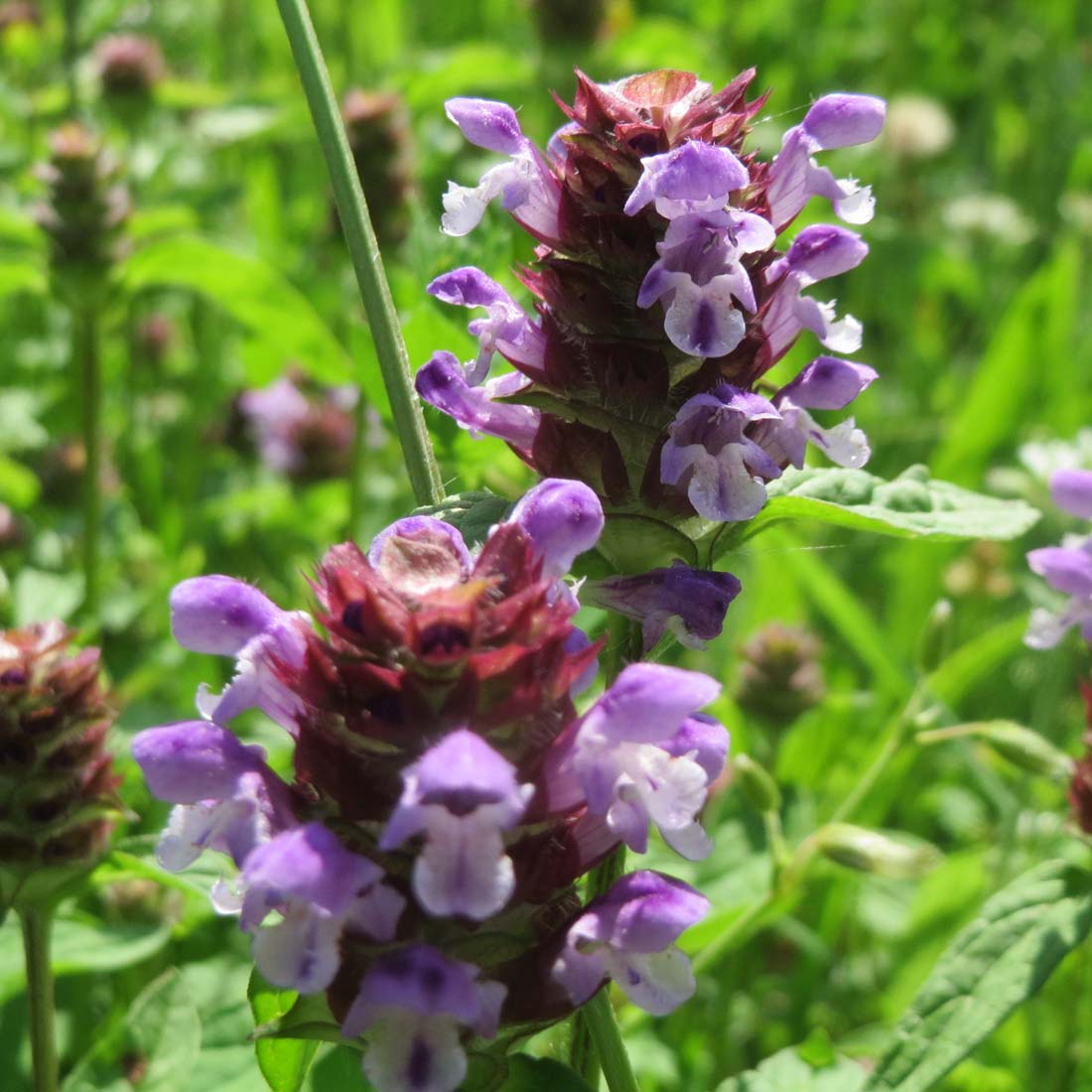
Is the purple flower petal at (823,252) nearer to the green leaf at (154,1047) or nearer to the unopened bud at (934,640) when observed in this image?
the unopened bud at (934,640)

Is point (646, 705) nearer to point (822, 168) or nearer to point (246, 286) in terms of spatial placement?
point (822, 168)

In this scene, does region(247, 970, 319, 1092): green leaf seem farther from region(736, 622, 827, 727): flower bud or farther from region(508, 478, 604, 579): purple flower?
region(736, 622, 827, 727): flower bud

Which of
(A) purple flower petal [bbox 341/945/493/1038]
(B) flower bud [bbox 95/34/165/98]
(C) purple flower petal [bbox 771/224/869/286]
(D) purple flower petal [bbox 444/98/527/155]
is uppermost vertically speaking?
(D) purple flower petal [bbox 444/98/527/155]

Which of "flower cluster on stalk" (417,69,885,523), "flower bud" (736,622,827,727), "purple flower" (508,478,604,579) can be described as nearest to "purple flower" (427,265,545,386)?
"flower cluster on stalk" (417,69,885,523)

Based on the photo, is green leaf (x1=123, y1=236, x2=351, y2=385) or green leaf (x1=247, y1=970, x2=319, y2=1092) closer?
green leaf (x1=247, y1=970, x2=319, y2=1092)

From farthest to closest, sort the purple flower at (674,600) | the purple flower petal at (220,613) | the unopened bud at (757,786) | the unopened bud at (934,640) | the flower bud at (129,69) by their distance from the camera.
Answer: the flower bud at (129,69) < the unopened bud at (934,640) < the unopened bud at (757,786) < the purple flower at (674,600) < the purple flower petal at (220,613)

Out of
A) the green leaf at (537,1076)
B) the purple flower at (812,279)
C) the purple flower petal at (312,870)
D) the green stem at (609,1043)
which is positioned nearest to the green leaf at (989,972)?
the green stem at (609,1043)

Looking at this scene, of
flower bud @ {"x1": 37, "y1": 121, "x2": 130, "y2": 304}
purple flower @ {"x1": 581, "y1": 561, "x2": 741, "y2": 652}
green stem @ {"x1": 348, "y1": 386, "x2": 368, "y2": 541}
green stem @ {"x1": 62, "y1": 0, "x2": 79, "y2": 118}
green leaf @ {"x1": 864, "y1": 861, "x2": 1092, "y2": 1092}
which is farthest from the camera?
green stem @ {"x1": 62, "y1": 0, "x2": 79, "y2": 118}
